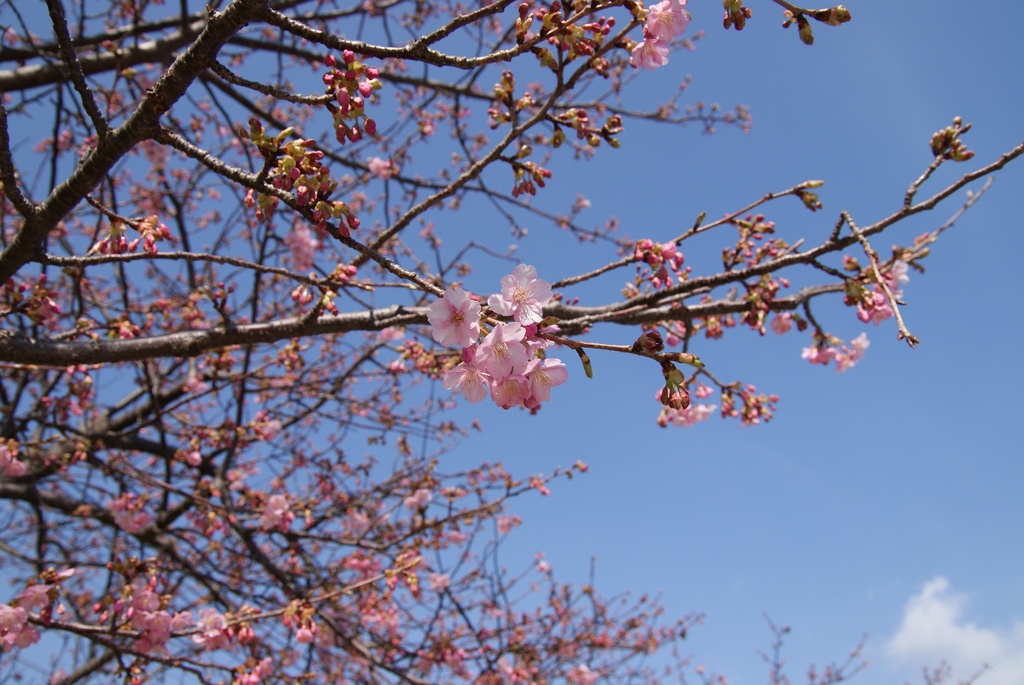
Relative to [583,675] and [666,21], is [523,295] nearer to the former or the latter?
[666,21]

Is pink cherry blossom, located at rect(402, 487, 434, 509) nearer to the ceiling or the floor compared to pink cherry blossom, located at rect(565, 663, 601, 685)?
nearer to the ceiling

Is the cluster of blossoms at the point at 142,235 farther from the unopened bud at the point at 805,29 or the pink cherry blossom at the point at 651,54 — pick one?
the unopened bud at the point at 805,29

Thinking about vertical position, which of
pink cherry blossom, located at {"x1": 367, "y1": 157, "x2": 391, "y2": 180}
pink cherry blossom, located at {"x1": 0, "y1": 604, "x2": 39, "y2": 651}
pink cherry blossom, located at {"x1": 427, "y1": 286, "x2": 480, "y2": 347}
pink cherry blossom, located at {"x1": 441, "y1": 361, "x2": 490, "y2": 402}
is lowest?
pink cherry blossom, located at {"x1": 0, "y1": 604, "x2": 39, "y2": 651}

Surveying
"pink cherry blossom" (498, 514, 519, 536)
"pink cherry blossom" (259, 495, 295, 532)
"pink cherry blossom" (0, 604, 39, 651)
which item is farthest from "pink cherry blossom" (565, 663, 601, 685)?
"pink cherry blossom" (0, 604, 39, 651)

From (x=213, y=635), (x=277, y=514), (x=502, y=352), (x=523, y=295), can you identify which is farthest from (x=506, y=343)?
(x=277, y=514)

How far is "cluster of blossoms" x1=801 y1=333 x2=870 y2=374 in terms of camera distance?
11.0ft

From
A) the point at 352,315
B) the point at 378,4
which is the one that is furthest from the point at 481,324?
the point at 378,4

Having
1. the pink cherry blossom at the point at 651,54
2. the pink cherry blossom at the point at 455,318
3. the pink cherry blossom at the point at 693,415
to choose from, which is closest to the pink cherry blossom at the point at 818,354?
the pink cherry blossom at the point at 693,415

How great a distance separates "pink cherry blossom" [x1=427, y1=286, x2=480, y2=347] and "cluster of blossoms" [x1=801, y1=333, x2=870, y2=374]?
2590 mm

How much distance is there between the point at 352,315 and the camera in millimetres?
2629

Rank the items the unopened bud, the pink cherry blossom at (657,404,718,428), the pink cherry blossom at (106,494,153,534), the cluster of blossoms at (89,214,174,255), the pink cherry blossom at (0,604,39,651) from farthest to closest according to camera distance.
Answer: the pink cherry blossom at (106,494,153,534) → the pink cherry blossom at (657,404,718,428) → the pink cherry blossom at (0,604,39,651) → the cluster of blossoms at (89,214,174,255) → the unopened bud

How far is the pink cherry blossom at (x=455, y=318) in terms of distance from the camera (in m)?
1.39

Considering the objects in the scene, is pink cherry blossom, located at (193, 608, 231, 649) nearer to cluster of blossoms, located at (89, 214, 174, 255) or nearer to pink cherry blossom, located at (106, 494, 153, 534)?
pink cherry blossom, located at (106, 494, 153, 534)

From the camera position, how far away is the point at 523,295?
1447 mm
